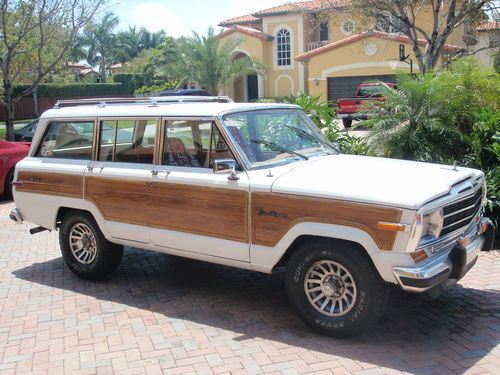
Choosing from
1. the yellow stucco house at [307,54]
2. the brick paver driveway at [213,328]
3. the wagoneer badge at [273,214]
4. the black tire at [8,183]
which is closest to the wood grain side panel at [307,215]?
the wagoneer badge at [273,214]

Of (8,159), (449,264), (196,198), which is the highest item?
(8,159)

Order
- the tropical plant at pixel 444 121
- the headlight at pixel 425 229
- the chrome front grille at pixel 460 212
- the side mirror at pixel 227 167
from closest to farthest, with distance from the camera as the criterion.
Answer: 1. the headlight at pixel 425 229
2. the chrome front grille at pixel 460 212
3. the side mirror at pixel 227 167
4. the tropical plant at pixel 444 121

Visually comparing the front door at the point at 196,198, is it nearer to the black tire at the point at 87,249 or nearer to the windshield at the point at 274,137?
the windshield at the point at 274,137

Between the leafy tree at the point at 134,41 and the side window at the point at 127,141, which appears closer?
the side window at the point at 127,141

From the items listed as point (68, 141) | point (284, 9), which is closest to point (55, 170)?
point (68, 141)

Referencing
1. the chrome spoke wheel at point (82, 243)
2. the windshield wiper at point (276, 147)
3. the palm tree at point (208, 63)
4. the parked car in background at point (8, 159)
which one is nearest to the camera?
the windshield wiper at point (276, 147)

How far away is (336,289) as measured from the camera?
175 inches

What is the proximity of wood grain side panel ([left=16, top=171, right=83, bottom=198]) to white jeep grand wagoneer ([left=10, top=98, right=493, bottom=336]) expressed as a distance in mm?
16

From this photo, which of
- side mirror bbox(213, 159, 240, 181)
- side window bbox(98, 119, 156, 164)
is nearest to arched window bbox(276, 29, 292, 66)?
side window bbox(98, 119, 156, 164)

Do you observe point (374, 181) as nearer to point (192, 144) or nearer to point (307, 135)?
point (307, 135)

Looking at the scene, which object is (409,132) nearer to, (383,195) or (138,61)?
(383,195)

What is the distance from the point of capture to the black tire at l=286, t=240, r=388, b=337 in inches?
168

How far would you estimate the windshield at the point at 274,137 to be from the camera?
5082 millimetres

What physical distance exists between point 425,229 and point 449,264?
39 centimetres
